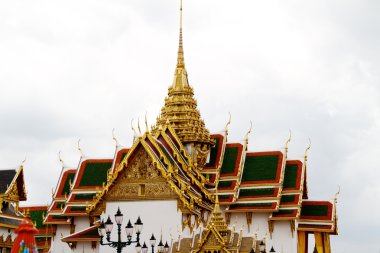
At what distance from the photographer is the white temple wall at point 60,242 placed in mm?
39312

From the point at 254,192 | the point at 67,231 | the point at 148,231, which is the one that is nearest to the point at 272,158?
the point at 254,192

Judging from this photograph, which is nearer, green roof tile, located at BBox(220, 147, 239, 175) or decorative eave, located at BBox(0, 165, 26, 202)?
decorative eave, located at BBox(0, 165, 26, 202)

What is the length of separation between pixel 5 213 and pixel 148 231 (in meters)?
6.33

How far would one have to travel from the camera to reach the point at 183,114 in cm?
3916

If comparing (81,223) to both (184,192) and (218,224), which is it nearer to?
(184,192)

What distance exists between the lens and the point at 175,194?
34.1 m

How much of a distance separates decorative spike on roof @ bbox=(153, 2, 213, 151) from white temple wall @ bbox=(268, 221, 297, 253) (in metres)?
4.81

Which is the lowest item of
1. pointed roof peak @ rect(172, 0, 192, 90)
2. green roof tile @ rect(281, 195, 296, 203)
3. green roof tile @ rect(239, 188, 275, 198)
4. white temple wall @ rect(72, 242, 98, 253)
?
white temple wall @ rect(72, 242, 98, 253)

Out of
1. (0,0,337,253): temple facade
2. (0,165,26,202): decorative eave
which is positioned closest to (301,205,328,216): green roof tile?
(0,0,337,253): temple facade

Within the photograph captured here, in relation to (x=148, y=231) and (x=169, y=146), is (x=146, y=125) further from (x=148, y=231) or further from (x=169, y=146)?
(x=148, y=231)

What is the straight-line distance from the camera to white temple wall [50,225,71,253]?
129ft

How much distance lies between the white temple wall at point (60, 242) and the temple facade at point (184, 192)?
0.15 ft

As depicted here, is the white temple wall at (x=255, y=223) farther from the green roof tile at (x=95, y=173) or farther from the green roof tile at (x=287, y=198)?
the green roof tile at (x=95, y=173)

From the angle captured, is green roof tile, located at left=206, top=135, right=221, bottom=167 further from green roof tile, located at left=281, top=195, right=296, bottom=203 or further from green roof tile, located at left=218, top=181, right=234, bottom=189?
green roof tile, located at left=281, top=195, right=296, bottom=203
